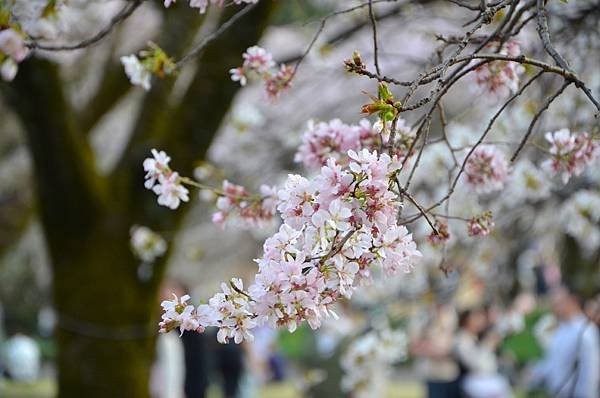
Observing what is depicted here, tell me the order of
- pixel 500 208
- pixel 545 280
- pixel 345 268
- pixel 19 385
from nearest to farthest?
pixel 345 268 → pixel 500 208 → pixel 19 385 → pixel 545 280

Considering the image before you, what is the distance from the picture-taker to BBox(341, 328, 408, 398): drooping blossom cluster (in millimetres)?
4919

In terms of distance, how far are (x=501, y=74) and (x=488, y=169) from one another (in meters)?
0.24

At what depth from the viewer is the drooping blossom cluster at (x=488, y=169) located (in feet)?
7.80

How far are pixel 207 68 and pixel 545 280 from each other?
12235 millimetres

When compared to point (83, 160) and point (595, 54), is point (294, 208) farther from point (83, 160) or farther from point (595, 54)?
point (83, 160)

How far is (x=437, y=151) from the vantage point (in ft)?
13.2

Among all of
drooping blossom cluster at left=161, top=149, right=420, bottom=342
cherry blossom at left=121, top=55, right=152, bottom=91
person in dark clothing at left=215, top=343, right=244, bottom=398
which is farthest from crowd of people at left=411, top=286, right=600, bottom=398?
drooping blossom cluster at left=161, top=149, right=420, bottom=342

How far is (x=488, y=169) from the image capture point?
2.38 m

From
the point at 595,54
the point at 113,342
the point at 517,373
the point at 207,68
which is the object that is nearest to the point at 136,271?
the point at 113,342

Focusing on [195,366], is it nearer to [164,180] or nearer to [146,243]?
[146,243]

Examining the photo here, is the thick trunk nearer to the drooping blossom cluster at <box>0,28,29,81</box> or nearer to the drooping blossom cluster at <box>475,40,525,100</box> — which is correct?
the drooping blossom cluster at <box>475,40,525,100</box>

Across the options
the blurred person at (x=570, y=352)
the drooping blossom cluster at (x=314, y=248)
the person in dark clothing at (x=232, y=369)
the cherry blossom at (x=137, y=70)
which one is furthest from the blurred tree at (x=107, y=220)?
the person in dark clothing at (x=232, y=369)

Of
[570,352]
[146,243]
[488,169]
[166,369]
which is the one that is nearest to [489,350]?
[570,352]

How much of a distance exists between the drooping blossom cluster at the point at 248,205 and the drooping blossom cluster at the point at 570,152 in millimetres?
724
